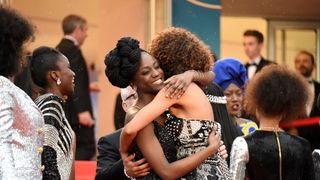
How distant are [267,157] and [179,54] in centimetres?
102

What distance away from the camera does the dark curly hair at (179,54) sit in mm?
4645

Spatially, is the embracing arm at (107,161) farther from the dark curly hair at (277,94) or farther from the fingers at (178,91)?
the dark curly hair at (277,94)

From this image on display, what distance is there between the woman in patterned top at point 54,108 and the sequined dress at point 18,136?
0.45 metres

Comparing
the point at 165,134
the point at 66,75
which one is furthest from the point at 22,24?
the point at 66,75

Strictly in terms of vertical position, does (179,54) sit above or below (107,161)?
above

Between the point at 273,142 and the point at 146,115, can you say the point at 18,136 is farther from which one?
the point at 273,142

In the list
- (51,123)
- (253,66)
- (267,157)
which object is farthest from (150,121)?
(253,66)

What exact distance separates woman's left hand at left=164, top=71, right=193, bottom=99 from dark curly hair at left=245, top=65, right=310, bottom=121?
119cm

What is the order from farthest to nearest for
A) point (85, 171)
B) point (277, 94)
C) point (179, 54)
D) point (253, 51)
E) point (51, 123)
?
point (253, 51), point (85, 171), point (277, 94), point (51, 123), point (179, 54)

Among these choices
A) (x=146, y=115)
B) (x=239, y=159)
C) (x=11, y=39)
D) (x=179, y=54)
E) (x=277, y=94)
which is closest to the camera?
(x=11, y=39)

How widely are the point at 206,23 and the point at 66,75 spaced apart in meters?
5.05

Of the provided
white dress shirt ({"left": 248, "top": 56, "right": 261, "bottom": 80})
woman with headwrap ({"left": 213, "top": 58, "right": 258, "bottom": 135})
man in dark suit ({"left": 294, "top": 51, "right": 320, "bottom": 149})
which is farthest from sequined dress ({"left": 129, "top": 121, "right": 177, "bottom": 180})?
white dress shirt ({"left": 248, "top": 56, "right": 261, "bottom": 80})

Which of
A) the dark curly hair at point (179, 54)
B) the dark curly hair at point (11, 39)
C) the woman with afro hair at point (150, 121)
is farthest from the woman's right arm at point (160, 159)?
the dark curly hair at point (11, 39)

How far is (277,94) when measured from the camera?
5.62 meters
